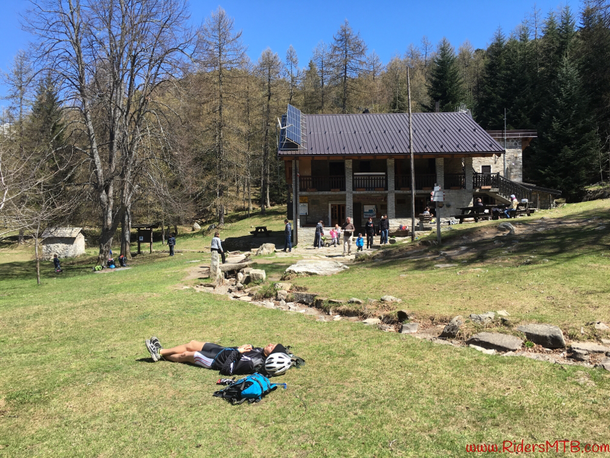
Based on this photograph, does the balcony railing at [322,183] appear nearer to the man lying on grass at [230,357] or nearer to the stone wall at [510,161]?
the stone wall at [510,161]

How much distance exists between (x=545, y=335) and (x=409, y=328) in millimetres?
2316

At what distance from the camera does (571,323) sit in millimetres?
6883

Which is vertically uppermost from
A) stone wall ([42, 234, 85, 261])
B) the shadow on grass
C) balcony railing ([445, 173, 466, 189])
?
balcony railing ([445, 173, 466, 189])

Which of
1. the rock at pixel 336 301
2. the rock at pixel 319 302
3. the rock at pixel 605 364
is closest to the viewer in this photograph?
the rock at pixel 605 364

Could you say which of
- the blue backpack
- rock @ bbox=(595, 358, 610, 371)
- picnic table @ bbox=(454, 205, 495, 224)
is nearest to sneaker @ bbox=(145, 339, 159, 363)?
the blue backpack

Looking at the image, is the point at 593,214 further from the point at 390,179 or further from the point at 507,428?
A: the point at 507,428

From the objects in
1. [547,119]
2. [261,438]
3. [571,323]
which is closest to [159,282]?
[261,438]

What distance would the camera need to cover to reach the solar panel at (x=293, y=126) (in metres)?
28.4

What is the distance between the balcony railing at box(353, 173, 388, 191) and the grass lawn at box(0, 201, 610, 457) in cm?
1882

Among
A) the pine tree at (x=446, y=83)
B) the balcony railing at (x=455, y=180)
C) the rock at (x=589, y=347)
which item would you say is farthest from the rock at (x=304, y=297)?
the pine tree at (x=446, y=83)

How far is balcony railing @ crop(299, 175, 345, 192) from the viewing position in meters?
29.1

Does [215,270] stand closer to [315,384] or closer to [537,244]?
[315,384]

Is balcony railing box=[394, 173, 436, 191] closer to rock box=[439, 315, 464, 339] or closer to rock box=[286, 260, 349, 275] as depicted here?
rock box=[286, 260, 349, 275]

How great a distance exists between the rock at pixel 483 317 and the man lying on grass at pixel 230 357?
3.57 meters
